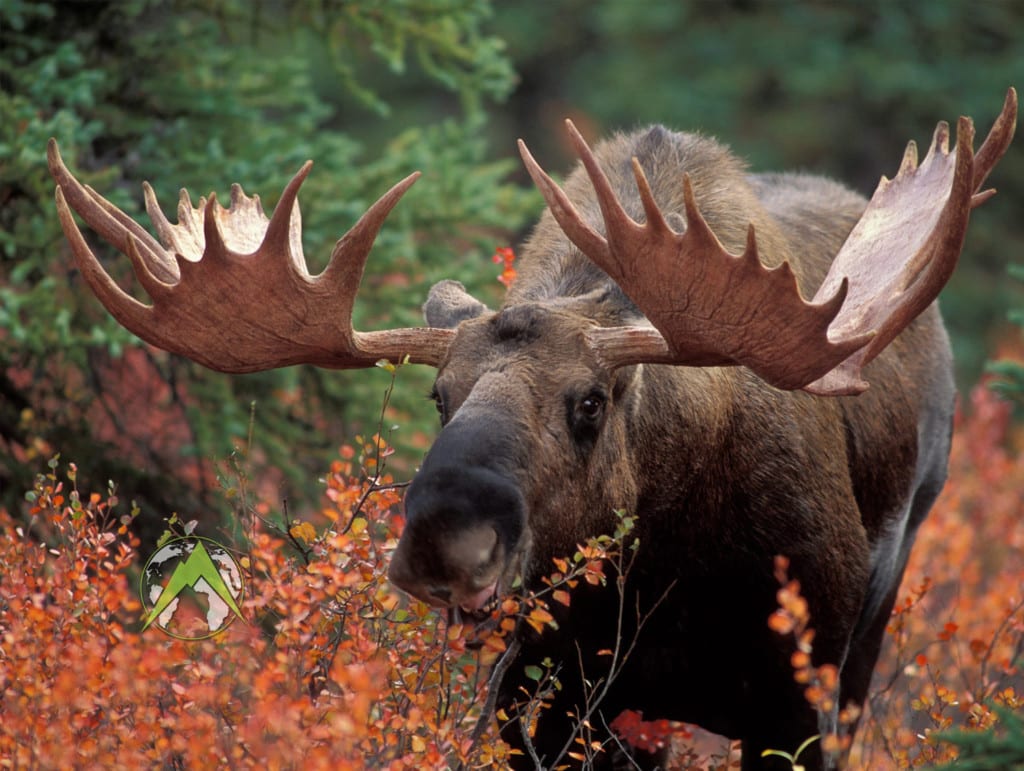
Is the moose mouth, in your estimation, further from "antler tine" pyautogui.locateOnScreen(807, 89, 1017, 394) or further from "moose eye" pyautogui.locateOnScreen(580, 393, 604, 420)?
"antler tine" pyautogui.locateOnScreen(807, 89, 1017, 394)

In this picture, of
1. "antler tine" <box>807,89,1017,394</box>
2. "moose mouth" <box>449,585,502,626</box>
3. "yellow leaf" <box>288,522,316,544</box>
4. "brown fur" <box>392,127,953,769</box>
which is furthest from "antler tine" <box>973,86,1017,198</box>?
"yellow leaf" <box>288,522,316,544</box>

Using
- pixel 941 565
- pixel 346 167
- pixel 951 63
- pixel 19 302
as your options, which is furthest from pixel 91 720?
pixel 951 63

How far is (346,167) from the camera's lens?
7969mm

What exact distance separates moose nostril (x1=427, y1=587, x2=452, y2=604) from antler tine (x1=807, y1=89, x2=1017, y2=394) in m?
1.31

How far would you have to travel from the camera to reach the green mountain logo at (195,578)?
471 centimetres

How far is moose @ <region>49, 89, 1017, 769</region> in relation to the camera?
4.32m

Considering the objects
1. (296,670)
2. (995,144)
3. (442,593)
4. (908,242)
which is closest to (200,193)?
(296,670)

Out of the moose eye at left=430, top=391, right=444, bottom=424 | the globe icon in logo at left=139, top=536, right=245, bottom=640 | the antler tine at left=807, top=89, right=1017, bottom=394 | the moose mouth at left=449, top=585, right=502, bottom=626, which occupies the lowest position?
the globe icon in logo at left=139, top=536, right=245, bottom=640

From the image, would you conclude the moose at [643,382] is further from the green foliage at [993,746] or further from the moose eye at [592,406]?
the green foliage at [993,746]

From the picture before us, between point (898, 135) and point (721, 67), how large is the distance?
2.17m

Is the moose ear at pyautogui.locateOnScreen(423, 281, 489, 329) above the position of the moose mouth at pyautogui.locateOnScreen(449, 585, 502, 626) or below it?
above

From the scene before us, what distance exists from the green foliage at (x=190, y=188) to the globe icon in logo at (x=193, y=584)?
1.83m

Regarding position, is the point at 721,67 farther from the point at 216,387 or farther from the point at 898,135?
the point at 216,387

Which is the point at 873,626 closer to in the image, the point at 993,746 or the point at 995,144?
the point at 995,144
